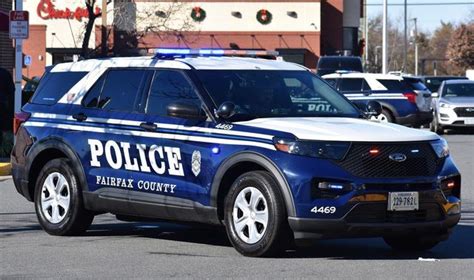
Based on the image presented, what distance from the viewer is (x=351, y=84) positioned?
28016 millimetres

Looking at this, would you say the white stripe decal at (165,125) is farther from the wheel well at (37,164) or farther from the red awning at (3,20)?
the red awning at (3,20)

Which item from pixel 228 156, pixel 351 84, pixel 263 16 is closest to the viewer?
pixel 228 156

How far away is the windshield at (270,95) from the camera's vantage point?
9.53 meters

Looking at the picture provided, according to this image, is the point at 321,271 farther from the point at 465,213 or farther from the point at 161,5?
the point at 161,5

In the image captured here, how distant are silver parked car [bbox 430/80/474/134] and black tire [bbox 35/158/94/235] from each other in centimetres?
2032

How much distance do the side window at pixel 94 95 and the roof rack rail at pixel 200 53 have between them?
63cm

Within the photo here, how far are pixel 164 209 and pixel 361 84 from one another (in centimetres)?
1906

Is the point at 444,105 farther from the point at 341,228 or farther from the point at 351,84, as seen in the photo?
the point at 341,228

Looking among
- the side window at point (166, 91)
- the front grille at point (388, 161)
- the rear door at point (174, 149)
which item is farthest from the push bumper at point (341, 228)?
the side window at point (166, 91)

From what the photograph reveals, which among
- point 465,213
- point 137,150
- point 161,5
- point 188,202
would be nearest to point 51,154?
point 137,150

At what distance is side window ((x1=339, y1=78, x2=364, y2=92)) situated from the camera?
91.7ft

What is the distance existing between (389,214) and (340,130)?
2.71ft

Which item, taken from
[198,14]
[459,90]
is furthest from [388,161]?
[198,14]

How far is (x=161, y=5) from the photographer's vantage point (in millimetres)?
50562
